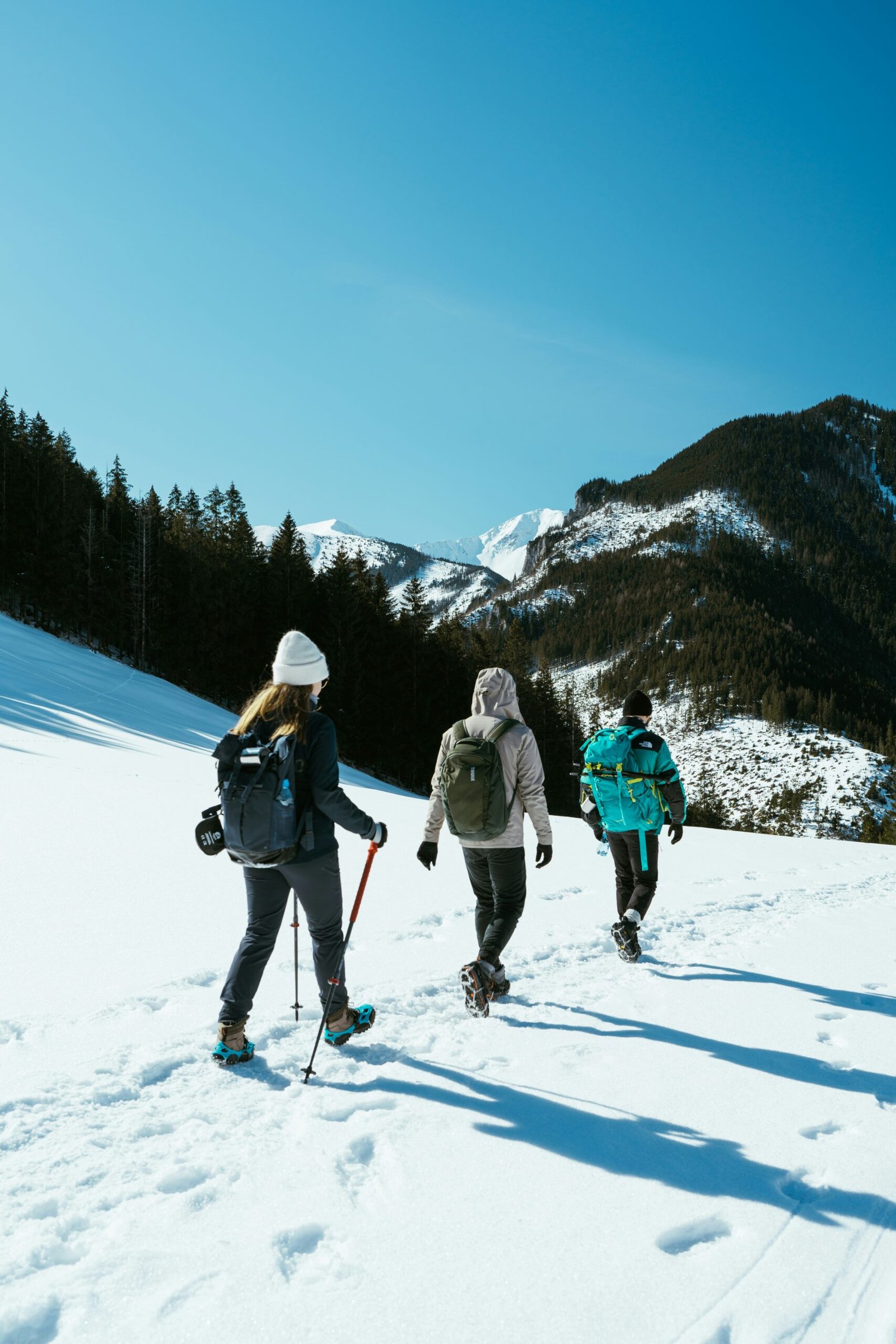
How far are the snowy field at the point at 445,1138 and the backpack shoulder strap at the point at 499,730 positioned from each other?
1766mm

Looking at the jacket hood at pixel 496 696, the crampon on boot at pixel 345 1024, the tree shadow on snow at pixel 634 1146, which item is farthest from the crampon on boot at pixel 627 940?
the crampon on boot at pixel 345 1024

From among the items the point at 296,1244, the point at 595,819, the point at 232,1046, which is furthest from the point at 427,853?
the point at 296,1244

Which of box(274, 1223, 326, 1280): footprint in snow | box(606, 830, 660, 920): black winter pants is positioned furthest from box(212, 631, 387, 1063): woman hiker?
box(606, 830, 660, 920): black winter pants

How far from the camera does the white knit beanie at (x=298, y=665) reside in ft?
12.2

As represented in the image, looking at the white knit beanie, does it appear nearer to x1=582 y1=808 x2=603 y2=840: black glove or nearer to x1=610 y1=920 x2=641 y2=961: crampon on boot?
x1=582 y1=808 x2=603 y2=840: black glove

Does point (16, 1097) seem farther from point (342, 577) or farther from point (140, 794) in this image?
point (342, 577)

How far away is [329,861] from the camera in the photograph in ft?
12.0

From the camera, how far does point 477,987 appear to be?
4355 millimetres

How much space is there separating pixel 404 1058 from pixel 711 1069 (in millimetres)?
1675

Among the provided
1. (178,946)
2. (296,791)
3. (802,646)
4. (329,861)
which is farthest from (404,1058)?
(802,646)

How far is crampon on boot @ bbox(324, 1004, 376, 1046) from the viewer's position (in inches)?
151

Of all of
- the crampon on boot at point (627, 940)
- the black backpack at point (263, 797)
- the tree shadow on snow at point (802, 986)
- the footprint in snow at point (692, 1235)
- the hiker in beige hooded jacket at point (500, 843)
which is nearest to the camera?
the footprint in snow at point (692, 1235)

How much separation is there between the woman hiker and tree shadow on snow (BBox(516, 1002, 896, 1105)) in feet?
4.94

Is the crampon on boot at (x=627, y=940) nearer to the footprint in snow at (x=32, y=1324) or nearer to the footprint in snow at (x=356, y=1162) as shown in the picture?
the footprint in snow at (x=356, y=1162)
